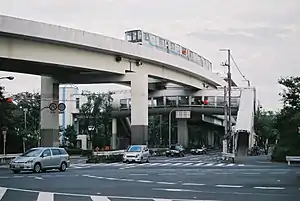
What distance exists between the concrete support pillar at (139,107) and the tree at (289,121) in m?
13.7

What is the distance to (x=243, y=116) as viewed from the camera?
78.3m

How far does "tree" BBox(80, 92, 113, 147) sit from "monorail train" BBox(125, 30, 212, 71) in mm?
18230

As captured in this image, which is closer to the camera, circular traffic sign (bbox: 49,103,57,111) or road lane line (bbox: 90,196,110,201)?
road lane line (bbox: 90,196,110,201)

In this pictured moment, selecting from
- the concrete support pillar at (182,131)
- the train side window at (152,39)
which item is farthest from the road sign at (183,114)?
the train side window at (152,39)

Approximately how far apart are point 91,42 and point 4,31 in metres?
10.1

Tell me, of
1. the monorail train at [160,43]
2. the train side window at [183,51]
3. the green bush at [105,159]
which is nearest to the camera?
the green bush at [105,159]

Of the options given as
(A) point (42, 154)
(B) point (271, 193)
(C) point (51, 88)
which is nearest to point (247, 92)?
(C) point (51, 88)

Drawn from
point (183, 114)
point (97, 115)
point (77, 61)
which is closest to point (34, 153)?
point (77, 61)

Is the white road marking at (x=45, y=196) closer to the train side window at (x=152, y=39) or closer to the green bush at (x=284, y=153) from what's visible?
the green bush at (x=284, y=153)

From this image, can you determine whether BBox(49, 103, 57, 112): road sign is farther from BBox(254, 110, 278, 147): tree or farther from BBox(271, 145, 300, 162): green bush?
BBox(254, 110, 278, 147): tree

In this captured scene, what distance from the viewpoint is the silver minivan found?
33.5 meters

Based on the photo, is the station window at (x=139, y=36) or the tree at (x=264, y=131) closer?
the station window at (x=139, y=36)

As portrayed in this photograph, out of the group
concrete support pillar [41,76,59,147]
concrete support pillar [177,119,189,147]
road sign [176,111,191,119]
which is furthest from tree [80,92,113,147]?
concrete support pillar [41,76,59,147]

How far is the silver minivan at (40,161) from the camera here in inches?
1318
